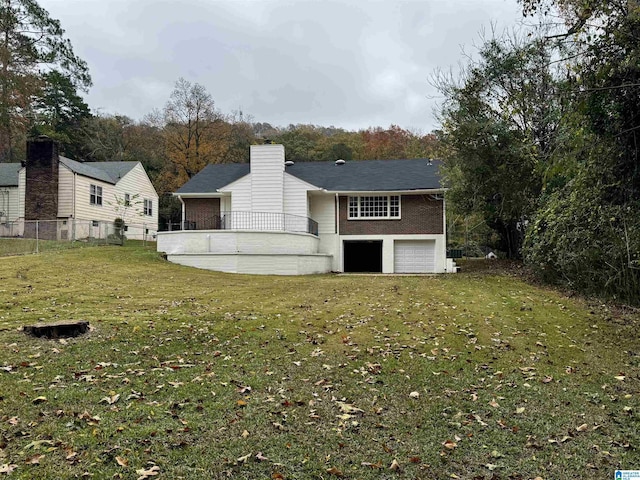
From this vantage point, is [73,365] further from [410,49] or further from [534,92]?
[534,92]

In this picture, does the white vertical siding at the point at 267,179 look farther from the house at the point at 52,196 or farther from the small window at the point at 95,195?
the small window at the point at 95,195

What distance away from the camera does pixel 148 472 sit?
3.58 meters

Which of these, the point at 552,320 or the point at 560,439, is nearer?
the point at 560,439

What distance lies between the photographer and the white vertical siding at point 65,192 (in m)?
26.9

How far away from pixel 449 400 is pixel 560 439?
4.06ft

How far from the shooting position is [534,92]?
58.0 ft

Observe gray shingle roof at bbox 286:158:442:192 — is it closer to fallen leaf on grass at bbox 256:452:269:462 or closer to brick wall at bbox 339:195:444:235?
brick wall at bbox 339:195:444:235

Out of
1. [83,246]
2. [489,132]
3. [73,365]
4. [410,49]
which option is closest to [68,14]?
[83,246]

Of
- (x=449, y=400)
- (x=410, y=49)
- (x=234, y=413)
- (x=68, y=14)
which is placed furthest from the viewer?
(x=68, y=14)

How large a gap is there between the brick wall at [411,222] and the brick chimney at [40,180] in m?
18.5

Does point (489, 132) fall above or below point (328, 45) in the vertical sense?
below

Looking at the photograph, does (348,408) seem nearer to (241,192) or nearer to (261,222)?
(261,222)

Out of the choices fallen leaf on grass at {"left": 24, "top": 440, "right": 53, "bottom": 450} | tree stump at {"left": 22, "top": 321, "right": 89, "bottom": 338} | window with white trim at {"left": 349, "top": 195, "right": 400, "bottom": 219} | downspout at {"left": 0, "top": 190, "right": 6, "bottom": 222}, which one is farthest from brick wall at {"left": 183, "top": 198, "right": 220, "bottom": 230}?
fallen leaf on grass at {"left": 24, "top": 440, "right": 53, "bottom": 450}

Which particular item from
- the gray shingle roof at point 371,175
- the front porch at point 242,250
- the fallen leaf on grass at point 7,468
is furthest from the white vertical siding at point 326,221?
the fallen leaf on grass at point 7,468
